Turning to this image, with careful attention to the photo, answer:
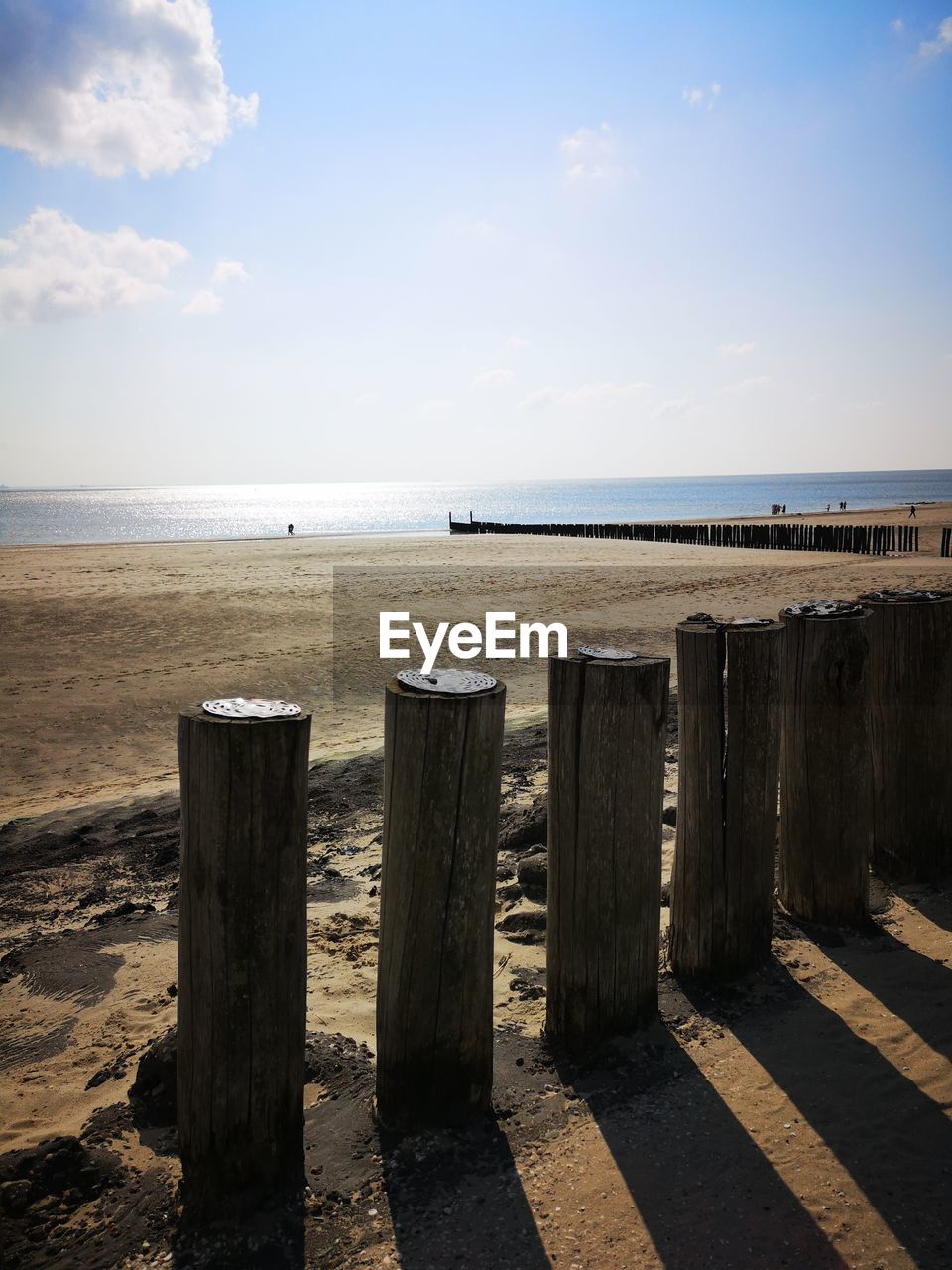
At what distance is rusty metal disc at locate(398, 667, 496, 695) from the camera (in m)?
2.47

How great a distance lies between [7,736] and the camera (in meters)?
8.26

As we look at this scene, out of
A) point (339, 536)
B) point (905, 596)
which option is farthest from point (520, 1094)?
point (339, 536)

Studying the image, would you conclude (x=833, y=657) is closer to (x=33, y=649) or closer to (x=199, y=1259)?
(x=199, y=1259)

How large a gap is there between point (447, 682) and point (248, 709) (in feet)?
1.90

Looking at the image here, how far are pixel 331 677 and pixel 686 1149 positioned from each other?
831 centimetres

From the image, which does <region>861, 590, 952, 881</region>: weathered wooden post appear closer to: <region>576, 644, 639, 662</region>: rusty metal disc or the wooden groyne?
<region>576, 644, 639, 662</region>: rusty metal disc

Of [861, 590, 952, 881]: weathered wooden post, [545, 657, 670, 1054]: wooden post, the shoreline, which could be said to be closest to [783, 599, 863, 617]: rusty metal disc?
[861, 590, 952, 881]: weathered wooden post

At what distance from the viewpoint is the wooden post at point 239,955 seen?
2193 millimetres

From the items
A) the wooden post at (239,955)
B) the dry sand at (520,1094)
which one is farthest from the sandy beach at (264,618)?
the wooden post at (239,955)

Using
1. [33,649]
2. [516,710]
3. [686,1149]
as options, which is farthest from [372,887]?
[33,649]

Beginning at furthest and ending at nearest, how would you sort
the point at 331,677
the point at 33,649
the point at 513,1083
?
the point at 33,649
the point at 331,677
the point at 513,1083

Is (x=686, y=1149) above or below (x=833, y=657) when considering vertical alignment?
below

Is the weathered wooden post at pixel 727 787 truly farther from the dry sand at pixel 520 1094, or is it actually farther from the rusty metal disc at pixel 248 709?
the rusty metal disc at pixel 248 709

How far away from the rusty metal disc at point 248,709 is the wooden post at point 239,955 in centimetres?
3
